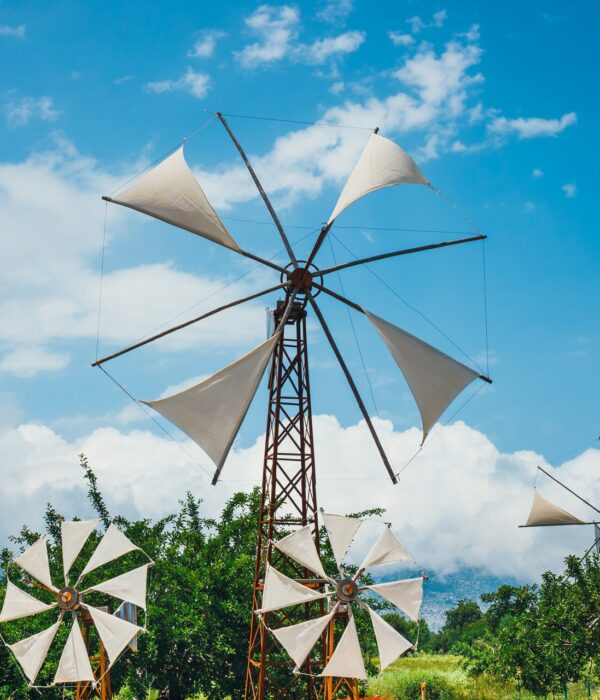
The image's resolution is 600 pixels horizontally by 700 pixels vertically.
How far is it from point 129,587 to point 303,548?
3.34 meters

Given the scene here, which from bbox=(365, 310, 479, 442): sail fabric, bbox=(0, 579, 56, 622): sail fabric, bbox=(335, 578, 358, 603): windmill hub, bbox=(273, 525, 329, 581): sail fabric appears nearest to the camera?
bbox=(335, 578, 358, 603): windmill hub

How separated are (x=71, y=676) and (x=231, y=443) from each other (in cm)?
485

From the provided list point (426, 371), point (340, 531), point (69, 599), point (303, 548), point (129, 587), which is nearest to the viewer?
point (303, 548)

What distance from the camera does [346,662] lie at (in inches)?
514

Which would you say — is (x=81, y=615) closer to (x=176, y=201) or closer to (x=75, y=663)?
(x=75, y=663)

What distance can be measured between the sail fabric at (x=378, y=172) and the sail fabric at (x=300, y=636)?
7.00 metres

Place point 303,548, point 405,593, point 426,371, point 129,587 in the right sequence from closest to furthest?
point 303,548 < point 405,593 < point 129,587 < point 426,371

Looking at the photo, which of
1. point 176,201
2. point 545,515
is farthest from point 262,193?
point 545,515

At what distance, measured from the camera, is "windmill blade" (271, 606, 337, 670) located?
1300 centimetres

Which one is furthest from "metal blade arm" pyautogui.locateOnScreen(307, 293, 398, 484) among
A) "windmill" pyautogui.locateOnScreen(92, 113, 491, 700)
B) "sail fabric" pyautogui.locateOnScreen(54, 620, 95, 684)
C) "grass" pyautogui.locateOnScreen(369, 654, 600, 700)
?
"grass" pyautogui.locateOnScreen(369, 654, 600, 700)

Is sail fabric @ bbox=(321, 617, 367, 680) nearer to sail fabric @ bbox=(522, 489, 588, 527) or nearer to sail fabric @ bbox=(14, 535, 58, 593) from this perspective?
sail fabric @ bbox=(14, 535, 58, 593)

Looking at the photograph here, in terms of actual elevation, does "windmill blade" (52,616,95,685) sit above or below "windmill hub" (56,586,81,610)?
below

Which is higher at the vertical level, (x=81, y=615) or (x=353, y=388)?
(x=353, y=388)

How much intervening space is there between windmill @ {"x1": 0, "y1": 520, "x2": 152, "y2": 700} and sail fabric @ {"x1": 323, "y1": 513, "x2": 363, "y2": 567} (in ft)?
10.8
